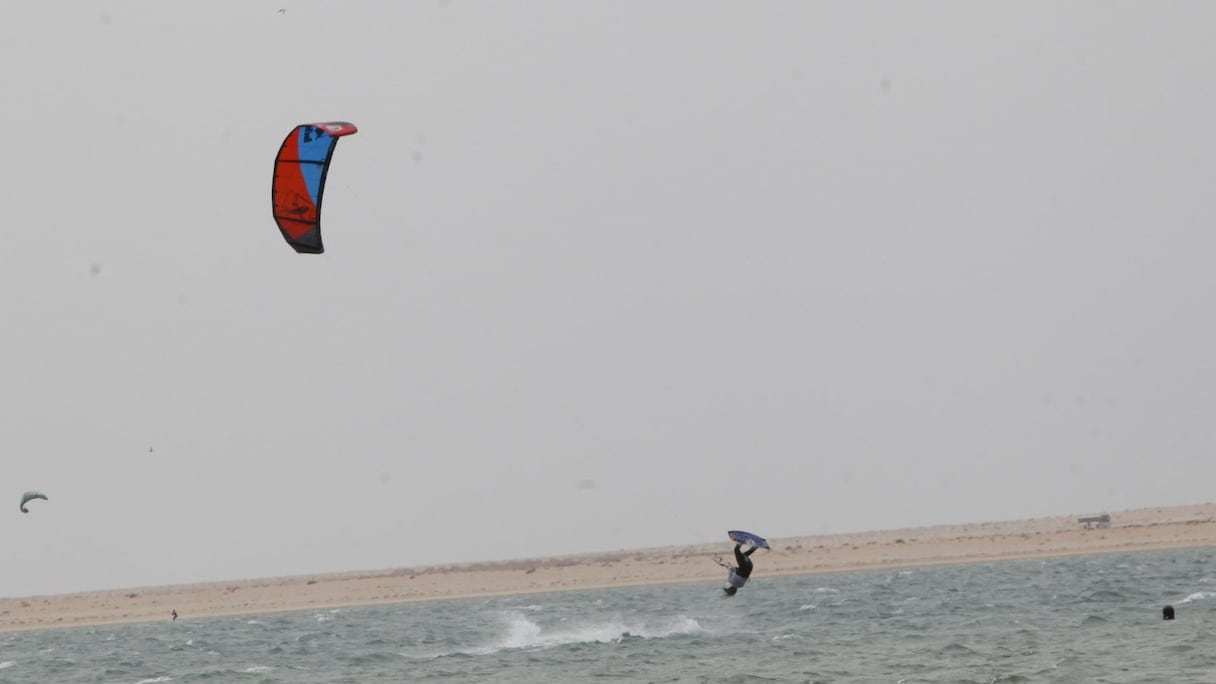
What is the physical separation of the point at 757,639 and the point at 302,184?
13023 millimetres

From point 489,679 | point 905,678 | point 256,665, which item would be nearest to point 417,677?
point 489,679

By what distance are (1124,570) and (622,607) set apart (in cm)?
1466

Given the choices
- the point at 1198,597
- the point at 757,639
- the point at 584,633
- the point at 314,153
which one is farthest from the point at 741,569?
the point at 1198,597

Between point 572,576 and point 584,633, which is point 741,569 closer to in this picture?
point 584,633

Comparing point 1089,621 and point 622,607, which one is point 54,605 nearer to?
point 622,607

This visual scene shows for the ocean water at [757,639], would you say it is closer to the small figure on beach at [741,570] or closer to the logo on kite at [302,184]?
the small figure on beach at [741,570]

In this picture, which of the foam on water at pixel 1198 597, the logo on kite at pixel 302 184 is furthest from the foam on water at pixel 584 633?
the logo on kite at pixel 302 184

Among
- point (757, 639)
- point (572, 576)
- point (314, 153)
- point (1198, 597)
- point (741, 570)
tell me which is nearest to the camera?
point (314, 153)

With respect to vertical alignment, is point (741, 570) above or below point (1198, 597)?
above

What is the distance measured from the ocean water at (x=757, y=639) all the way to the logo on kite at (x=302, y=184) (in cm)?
818

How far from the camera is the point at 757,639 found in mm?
32750

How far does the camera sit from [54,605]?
3627 inches

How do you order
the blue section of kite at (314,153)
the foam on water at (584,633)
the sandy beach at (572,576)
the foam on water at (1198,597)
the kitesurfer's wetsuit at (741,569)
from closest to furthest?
the blue section of kite at (314,153) → the kitesurfer's wetsuit at (741,569) → the foam on water at (1198,597) → the foam on water at (584,633) → the sandy beach at (572,576)

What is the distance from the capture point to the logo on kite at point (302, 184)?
2664 centimetres
